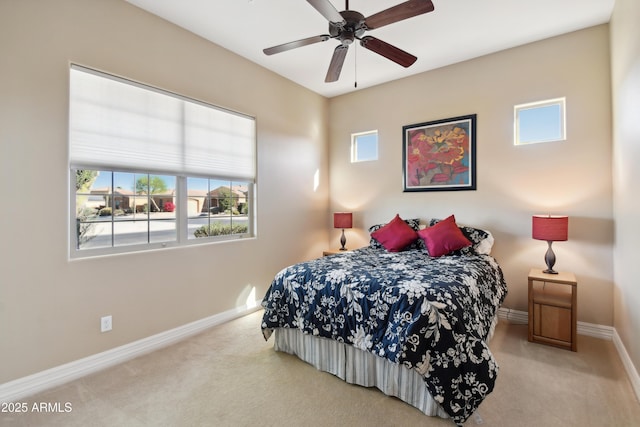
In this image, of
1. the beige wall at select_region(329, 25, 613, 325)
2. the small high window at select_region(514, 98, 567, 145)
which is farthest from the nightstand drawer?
the small high window at select_region(514, 98, 567, 145)

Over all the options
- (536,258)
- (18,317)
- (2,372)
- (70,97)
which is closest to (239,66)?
(70,97)

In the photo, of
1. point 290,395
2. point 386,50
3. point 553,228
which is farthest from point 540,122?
point 290,395

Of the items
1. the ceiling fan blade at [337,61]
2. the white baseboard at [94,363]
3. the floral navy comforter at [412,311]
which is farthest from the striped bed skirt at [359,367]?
the ceiling fan blade at [337,61]

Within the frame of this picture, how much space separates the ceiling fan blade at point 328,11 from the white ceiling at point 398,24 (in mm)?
726

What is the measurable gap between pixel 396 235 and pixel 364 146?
5.60ft

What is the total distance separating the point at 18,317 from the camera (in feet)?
6.75

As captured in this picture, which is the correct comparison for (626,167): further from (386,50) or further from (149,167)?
(149,167)

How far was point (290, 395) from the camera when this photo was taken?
6.67 feet

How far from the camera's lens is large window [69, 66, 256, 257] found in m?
2.41

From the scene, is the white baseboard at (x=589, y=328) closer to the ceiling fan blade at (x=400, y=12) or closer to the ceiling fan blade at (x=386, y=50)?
the ceiling fan blade at (x=386, y=50)

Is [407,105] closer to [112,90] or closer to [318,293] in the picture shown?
[318,293]

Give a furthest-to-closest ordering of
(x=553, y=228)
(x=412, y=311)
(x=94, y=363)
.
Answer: (x=553, y=228), (x=94, y=363), (x=412, y=311)

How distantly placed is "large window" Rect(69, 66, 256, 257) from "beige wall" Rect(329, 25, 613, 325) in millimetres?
2190

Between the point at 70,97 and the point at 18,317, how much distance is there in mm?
1634
